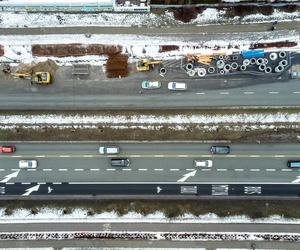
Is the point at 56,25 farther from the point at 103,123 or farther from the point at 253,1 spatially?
the point at 253,1

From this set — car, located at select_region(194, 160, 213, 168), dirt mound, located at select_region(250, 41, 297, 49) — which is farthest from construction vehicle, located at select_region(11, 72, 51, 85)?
dirt mound, located at select_region(250, 41, 297, 49)

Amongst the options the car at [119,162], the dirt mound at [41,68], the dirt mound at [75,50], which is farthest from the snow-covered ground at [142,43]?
the car at [119,162]

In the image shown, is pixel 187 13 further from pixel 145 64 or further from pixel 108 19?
pixel 108 19

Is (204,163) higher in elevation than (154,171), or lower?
higher

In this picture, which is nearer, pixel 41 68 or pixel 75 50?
pixel 41 68

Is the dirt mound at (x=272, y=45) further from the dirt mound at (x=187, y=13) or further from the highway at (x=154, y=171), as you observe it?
the highway at (x=154, y=171)

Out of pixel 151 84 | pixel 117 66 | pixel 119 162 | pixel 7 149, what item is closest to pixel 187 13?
pixel 151 84

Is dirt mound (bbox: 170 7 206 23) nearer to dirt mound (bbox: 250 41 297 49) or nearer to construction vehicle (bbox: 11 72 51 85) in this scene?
dirt mound (bbox: 250 41 297 49)
